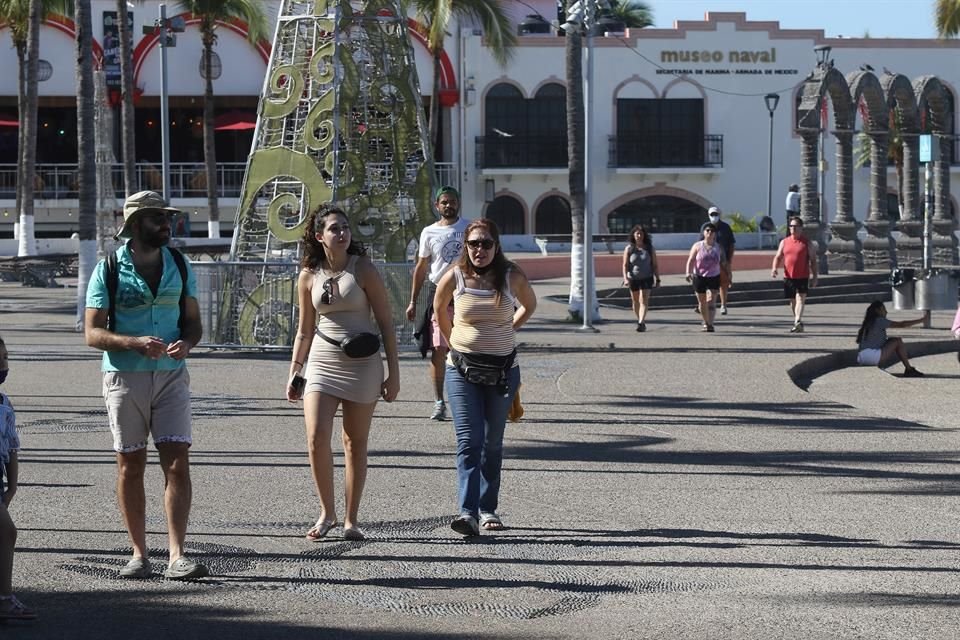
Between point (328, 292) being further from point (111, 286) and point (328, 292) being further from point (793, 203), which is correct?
point (793, 203)

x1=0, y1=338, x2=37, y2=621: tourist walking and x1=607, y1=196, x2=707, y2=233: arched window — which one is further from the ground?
x1=607, y1=196, x2=707, y2=233: arched window

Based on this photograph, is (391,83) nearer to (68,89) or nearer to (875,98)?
(875,98)

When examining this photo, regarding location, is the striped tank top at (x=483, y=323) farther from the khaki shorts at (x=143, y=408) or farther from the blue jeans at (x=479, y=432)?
the khaki shorts at (x=143, y=408)

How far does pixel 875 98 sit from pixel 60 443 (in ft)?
86.2

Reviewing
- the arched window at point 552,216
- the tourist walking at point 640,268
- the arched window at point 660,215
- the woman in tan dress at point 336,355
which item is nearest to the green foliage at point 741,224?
the arched window at point 660,215

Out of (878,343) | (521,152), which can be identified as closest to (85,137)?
(878,343)

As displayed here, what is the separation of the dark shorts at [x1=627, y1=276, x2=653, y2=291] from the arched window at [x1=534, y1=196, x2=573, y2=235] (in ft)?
98.8

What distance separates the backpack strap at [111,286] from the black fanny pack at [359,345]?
1272mm

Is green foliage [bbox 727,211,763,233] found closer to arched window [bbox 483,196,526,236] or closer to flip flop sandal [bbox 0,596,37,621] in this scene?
arched window [bbox 483,196,526,236]

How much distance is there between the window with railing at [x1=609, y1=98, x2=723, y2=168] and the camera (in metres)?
51.2

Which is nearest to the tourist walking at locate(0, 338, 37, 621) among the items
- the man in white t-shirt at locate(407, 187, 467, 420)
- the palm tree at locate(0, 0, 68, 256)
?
the man in white t-shirt at locate(407, 187, 467, 420)

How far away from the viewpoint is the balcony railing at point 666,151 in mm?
51062

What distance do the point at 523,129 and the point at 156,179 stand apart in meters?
11.9

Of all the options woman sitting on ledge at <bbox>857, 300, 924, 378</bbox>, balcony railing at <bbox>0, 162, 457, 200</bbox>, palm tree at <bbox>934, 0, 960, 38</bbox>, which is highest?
palm tree at <bbox>934, 0, 960, 38</bbox>
